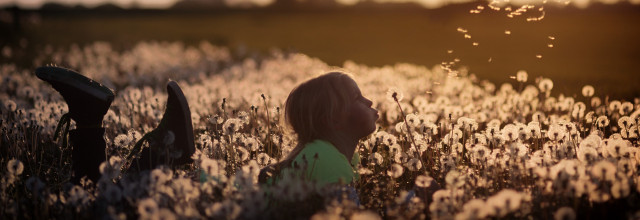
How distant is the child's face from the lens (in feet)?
13.8

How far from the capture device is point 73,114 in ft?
14.7

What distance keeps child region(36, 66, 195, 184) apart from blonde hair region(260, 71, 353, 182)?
729 mm

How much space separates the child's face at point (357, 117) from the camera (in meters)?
4.21

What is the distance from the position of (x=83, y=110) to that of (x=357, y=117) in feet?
5.92

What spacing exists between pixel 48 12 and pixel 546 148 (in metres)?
61.7

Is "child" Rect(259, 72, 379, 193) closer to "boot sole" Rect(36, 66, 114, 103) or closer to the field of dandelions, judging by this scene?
the field of dandelions

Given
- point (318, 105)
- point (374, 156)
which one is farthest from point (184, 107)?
point (374, 156)

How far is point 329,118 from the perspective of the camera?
4.12 meters

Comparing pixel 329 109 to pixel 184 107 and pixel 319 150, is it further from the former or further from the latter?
pixel 184 107

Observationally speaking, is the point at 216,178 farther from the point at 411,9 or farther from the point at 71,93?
the point at 411,9

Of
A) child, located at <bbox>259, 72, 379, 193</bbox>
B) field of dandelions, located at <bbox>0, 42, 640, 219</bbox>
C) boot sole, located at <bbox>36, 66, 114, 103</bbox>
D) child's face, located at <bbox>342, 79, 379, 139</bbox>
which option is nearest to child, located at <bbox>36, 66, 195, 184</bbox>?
boot sole, located at <bbox>36, 66, 114, 103</bbox>

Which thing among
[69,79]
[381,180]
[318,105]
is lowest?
[381,180]

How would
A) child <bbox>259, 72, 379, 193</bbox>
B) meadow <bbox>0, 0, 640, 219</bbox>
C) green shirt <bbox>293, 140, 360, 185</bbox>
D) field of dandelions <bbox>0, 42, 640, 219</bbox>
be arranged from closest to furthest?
field of dandelions <bbox>0, 42, 640, 219</bbox> < meadow <bbox>0, 0, 640, 219</bbox> < green shirt <bbox>293, 140, 360, 185</bbox> < child <bbox>259, 72, 379, 193</bbox>

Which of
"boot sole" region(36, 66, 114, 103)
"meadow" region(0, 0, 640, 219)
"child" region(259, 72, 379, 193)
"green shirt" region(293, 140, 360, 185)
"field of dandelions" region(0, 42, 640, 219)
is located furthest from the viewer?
"boot sole" region(36, 66, 114, 103)
